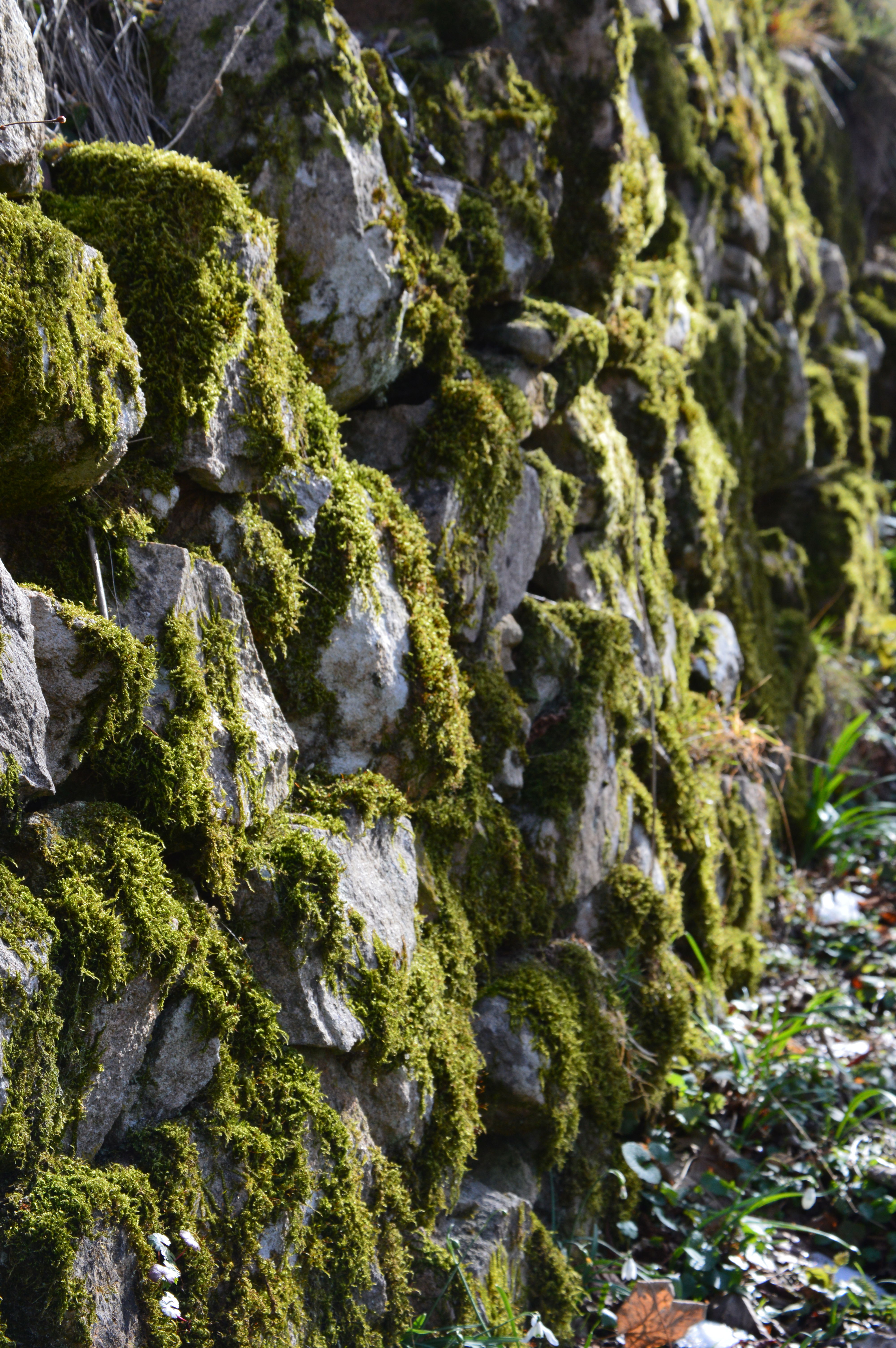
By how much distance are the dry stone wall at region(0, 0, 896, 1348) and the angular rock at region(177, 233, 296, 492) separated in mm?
11

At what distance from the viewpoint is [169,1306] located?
66.9 inches

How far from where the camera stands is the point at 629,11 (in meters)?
5.10

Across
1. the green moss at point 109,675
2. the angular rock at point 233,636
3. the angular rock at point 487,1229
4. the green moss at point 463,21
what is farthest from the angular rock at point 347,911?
the green moss at point 463,21

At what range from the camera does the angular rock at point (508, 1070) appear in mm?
2781

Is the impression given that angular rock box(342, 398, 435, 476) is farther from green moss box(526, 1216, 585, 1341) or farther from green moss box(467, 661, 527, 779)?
green moss box(526, 1216, 585, 1341)

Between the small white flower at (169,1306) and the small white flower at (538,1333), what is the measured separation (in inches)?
37.9

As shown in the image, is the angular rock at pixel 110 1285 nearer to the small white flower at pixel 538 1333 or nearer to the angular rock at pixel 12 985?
the angular rock at pixel 12 985

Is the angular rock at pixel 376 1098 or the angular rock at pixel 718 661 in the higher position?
the angular rock at pixel 718 661

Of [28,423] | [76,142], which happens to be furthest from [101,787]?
[76,142]

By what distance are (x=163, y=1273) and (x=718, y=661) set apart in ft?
13.2

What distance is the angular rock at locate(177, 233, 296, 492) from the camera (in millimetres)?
2107

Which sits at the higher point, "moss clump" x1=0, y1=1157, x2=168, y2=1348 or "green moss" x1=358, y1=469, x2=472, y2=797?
"green moss" x1=358, y1=469, x2=472, y2=797

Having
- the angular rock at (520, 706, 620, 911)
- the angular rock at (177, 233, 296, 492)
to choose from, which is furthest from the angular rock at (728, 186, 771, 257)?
the angular rock at (177, 233, 296, 492)

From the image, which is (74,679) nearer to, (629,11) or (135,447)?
(135,447)
